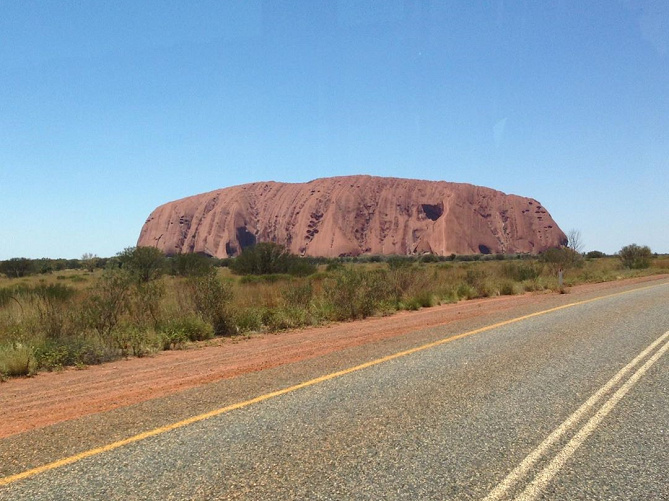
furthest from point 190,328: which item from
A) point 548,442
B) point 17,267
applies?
point 17,267

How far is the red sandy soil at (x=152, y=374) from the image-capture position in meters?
6.59

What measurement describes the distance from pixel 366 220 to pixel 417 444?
134 m

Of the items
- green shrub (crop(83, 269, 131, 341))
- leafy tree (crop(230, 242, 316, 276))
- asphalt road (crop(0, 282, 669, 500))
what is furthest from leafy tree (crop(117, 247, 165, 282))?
asphalt road (crop(0, 282, 669, 500))

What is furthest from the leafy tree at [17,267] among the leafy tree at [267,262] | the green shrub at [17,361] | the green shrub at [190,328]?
the green shrub at [17,361]

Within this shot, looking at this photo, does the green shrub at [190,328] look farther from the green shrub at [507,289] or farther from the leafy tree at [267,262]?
the leafy tree at [267,262]

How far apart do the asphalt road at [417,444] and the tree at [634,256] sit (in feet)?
181

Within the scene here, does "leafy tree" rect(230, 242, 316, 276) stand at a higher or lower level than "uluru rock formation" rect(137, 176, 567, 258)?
lower

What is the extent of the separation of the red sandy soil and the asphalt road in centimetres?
178

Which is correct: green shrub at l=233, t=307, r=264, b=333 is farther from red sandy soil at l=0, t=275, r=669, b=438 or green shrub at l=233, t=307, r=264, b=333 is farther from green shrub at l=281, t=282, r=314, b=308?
green shrub at l=281, t=282, r=314, b=308

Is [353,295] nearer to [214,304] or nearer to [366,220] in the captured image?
[214,304]

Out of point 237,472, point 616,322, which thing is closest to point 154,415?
point 237,472

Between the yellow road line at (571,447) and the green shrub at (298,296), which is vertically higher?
the green shrub at (298,296)

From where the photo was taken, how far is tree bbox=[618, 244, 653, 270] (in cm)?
5688

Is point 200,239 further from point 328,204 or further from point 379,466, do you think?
point 379,466
